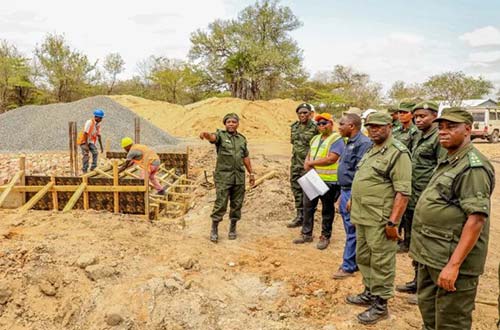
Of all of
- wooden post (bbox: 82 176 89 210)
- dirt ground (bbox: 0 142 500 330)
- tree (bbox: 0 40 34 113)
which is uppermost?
tree (bbox: 0 40 34 113)

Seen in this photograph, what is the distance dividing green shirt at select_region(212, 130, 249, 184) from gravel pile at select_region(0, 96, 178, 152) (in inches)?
421

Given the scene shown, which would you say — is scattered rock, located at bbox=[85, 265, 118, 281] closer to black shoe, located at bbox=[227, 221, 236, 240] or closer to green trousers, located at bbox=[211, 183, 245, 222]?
green trousers, located at bbox=[211, 183, 245, 222]

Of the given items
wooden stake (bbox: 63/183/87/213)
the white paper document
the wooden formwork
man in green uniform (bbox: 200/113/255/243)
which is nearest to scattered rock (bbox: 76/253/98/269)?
man in green uniform (bbox: 200/113/255/243)

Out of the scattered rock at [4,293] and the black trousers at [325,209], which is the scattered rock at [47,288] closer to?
the scattered rock at [4,293]

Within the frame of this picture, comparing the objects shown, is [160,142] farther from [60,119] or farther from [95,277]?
[95,277]

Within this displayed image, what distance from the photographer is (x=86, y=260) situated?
3.73 meters

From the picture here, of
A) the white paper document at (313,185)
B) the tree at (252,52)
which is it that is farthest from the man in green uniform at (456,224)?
the tree at (252,52)

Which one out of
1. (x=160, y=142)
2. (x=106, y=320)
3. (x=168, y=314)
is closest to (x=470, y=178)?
(x=168, y=314)

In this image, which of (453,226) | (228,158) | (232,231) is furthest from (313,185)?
(453,226)

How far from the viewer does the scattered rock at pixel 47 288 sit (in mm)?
3420

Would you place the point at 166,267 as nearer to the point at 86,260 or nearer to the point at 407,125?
the point at 86,260

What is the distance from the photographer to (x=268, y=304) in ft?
11.2

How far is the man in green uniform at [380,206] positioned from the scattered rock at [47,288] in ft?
8.48

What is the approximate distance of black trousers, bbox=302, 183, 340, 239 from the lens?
14.6 feet
